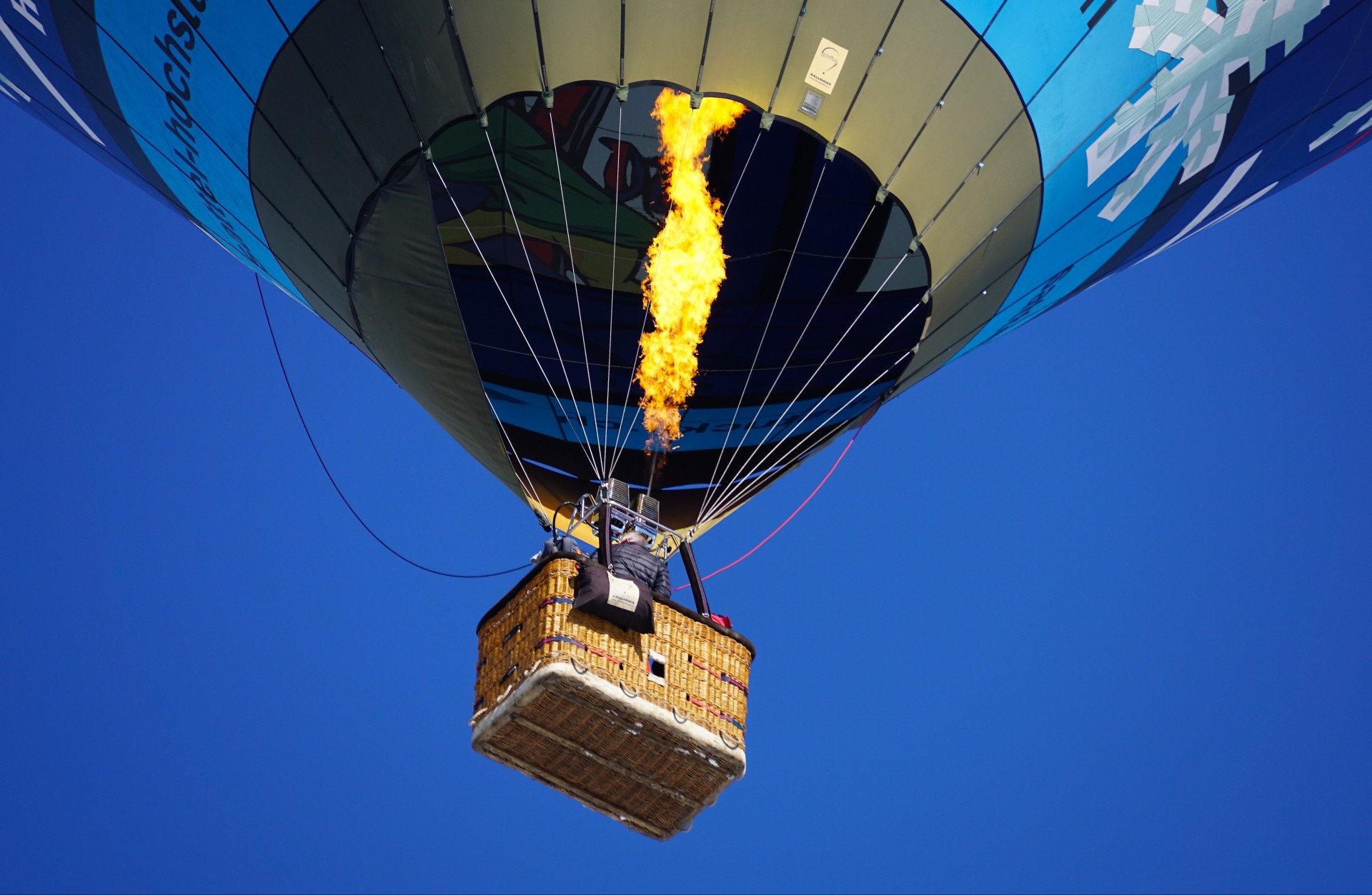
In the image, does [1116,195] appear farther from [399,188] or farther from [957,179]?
[399,188]

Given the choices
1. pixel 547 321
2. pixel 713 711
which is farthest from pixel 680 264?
pixel 713 711

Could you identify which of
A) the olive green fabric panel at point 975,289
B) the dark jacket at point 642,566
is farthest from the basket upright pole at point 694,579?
the olive green fabric panel at point 975,289

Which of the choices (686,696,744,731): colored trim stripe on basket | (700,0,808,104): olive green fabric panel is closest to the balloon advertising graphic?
(700,0,808,104): olive green fabric panel

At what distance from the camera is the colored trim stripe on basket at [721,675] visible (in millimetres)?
7453

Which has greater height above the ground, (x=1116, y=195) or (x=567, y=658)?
(x=1116, y=195)

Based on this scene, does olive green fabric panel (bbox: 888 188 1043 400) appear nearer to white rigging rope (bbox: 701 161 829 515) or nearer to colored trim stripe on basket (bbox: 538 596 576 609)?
white rigging rope (bbox: 701 161 829 515)

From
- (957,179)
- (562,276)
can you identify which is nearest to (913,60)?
(957,179)

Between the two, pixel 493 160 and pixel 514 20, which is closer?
pixel 514 20

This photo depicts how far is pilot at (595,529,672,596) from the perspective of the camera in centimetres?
761

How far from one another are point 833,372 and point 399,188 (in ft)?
8.56

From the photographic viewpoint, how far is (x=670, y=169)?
27.6 ft

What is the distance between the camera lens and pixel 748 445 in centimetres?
997

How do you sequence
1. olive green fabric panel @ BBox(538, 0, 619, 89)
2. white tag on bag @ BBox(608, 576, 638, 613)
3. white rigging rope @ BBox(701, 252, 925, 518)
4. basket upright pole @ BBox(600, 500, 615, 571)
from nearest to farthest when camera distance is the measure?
white tag on bag @ BBox(608, 576, 638, 613)
olive green fabric panel @ BBox(538, 0, 619, 89)
basket upright pole @ BBox(600, 500, 615, 571)
white rigging rope @ BBox(701, 252, 925, 518)

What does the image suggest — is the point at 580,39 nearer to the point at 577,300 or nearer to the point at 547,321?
the point at 577,300
